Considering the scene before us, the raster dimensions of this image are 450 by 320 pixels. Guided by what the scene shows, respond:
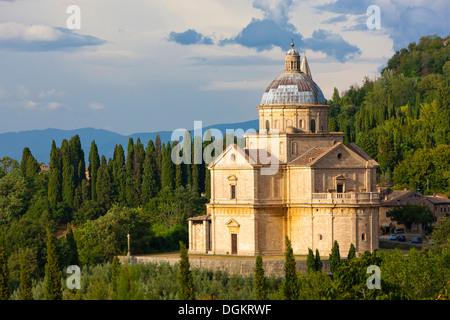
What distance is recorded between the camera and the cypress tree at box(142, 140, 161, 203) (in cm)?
9400

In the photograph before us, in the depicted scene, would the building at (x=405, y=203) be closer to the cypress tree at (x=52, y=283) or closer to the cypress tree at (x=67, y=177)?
the cypress tree at (x=67, y=177)

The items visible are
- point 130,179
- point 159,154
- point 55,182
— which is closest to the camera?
point 130,179

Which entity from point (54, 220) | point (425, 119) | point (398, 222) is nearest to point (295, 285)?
point (398, 222)

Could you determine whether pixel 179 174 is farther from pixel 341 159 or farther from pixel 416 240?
pixel 341 159

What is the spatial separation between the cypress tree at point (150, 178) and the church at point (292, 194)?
88.6 feet

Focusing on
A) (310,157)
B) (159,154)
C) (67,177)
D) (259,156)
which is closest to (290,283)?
(310,157)

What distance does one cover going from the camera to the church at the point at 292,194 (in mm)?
64375

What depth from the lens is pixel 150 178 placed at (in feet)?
310

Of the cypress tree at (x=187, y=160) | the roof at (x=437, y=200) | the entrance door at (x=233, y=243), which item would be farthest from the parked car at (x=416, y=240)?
the cypress tree at (x=187, y=160)

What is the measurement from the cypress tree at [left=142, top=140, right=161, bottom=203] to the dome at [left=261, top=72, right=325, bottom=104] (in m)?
27.9

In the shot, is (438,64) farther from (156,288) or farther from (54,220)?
(156,288)

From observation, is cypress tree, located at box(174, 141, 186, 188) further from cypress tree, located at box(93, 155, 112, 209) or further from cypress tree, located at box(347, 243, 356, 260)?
A: cypress tree, located at box(347, 243, 356, 260)

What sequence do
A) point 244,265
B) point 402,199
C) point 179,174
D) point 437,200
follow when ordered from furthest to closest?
point 179,174 → point 437,200 → point 402,199 → point 244,265

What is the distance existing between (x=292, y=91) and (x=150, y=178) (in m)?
29.6
